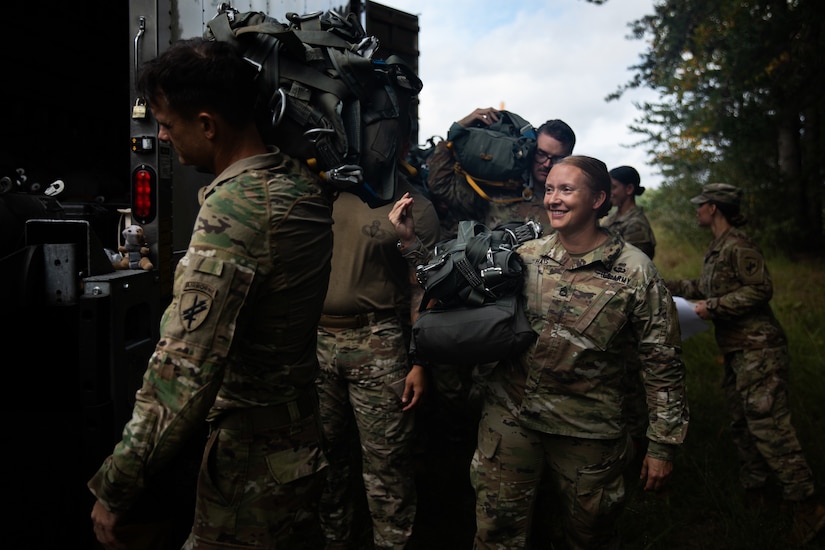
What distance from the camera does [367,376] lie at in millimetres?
2895

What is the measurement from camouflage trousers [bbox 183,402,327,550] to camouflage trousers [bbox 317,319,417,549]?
1141 mm

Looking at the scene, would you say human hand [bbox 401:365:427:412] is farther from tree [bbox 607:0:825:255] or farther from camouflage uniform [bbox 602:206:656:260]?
tree [bbox 607:0:825:255]

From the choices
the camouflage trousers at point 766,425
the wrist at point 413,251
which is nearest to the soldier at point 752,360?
the camouflage trousers at point 766,425

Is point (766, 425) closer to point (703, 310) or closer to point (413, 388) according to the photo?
point (703, 310)

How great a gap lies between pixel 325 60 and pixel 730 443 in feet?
14.7

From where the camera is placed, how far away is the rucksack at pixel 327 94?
173 centimetres

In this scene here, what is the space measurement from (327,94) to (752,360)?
3.44 metres

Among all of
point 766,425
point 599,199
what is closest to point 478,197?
point 599,199

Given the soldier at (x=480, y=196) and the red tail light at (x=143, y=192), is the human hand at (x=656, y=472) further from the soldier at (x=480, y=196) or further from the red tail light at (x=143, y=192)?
the red tail light at (x=143, y=192)

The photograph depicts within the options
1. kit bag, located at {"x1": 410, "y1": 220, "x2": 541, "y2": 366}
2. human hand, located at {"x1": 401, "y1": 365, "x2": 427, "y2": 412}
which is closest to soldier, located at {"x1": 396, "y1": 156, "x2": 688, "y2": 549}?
kit bag, located at {"x1": 410, "y1": 220, "x2": 541, "y2": 366}

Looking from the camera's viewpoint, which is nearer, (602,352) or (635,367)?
(602,352)

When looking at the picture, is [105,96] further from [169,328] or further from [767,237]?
[767,237]

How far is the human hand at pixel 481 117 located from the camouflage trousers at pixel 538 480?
2.07 metres

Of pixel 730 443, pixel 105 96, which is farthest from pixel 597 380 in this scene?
pixel 105 96
